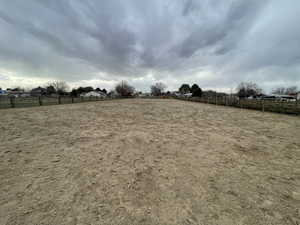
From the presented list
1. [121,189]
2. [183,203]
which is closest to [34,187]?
[121,189]

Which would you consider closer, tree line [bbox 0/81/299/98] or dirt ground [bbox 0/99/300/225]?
dirt ground [bbox 0/99/300/225]

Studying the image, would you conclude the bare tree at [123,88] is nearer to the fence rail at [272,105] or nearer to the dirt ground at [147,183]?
the fence rail at [272,105]

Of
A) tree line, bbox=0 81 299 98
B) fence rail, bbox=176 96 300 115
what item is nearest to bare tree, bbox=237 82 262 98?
tree line, bbox=0 81 299 98

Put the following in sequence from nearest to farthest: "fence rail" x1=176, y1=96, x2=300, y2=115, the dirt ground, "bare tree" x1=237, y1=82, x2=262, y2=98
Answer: the dirt ground → "fence rail" x1=176, y1=96, x2=300, y2=115 → "bare tree" x1=237, y1=82, x2=262, y2=98

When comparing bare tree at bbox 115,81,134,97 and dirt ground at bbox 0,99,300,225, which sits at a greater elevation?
bare tree at bbox 115,81,134,97

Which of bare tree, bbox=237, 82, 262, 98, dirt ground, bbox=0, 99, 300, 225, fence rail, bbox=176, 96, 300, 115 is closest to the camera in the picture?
dirt ground, bbox=0, 99, 300, 225

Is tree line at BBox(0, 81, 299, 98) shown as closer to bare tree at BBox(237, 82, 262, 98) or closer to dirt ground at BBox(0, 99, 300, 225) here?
bare tree at BBox(237, 82, 262, 98)

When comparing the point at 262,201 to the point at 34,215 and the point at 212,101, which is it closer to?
the point at 34,215

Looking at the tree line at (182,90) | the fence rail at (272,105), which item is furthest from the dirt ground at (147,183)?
the tree line at (182,90)

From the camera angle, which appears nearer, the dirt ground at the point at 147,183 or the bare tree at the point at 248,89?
the dirt ground at the point at 147,183

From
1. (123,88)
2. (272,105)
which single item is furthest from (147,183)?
(123,88)

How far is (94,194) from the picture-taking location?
1.89 m

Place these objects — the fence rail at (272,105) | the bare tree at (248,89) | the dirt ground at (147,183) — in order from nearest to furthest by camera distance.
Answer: the dirt ground at (147,183)
the fence rail at (272,105)
the bare tree at (248,89)

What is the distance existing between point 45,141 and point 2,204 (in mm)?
2605
